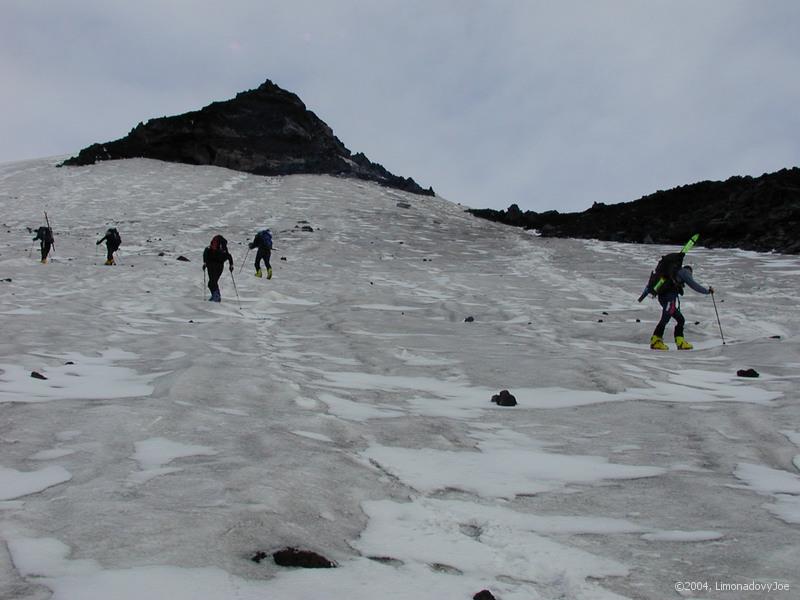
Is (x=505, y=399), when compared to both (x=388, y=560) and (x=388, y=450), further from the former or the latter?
(x=388, y=560)

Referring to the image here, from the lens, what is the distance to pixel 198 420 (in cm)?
545

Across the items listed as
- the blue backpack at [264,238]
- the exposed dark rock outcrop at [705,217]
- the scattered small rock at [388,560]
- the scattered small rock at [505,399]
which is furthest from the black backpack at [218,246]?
the exposed dark rock outcrop at [705,217]

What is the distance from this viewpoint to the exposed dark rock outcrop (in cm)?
2766

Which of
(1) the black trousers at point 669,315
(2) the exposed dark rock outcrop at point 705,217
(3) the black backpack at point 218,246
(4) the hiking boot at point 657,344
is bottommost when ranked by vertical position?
(4) the hiking boot at point 657,344

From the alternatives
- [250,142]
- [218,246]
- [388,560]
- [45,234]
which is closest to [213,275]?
[218,246]

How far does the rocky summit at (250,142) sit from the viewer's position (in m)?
52.1

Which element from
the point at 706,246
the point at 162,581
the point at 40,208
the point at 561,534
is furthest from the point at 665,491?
the point at 40,208

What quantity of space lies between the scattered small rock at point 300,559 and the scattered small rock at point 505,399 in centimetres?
→ 395

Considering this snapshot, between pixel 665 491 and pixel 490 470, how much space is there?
3.59 feet

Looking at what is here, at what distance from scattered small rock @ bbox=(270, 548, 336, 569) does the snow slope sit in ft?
0.26

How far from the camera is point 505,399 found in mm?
6809

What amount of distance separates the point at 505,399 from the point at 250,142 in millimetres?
50352

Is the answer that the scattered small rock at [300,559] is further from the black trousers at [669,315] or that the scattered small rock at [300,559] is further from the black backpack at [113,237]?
the black backpack at [113,237]

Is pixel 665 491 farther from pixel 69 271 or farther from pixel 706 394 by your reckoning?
pixel 69 271
